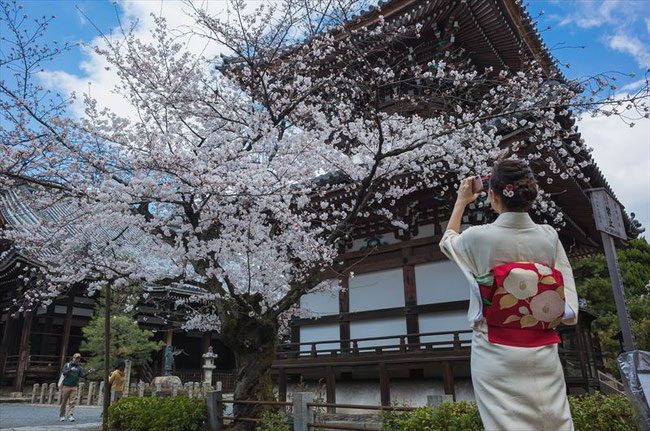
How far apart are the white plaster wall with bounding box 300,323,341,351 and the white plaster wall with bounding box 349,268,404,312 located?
2.40 feet

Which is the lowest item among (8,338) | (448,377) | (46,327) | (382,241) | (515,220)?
(448,377)

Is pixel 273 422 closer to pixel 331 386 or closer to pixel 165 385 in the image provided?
pixel 331 386

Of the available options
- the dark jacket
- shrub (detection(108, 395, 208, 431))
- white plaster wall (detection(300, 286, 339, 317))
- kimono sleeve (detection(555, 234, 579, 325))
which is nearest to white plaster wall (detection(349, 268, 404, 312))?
white plaster wall (detection(300, 286, 339, 317))

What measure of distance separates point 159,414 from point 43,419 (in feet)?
17.8

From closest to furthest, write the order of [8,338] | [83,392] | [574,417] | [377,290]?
1. [574,417]
2. [377,290]
3. [83,392]
4. [8,338]

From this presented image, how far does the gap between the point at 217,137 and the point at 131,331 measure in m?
11.7

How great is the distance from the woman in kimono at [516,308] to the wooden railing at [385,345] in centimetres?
688

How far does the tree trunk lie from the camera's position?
7599mm

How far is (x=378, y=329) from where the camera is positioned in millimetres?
10344

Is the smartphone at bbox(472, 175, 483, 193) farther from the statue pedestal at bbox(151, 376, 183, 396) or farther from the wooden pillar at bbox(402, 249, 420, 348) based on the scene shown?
the statue pedestal at bbox(151, 376, 183, 396)

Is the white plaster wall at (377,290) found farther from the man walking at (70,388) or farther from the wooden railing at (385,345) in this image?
the man walking at (70,388)

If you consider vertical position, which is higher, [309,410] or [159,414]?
[309,410]

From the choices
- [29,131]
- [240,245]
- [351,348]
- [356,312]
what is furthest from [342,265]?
[29,131]

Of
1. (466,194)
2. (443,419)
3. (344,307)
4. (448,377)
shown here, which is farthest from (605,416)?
(344,307)
